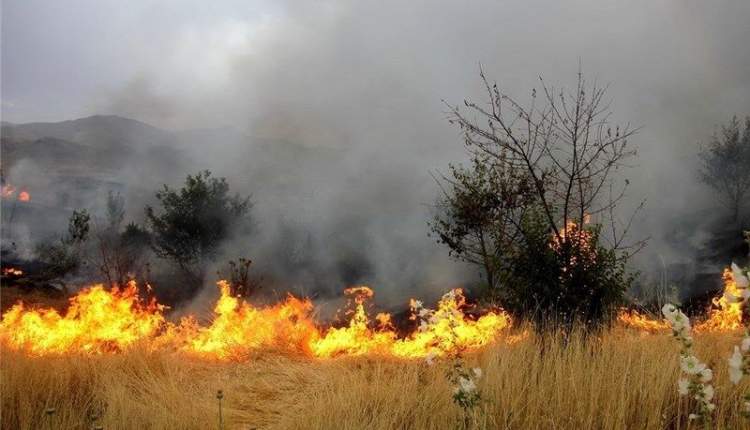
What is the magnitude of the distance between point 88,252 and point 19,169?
2809 centimetres

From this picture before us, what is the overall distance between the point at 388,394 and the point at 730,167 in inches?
1076

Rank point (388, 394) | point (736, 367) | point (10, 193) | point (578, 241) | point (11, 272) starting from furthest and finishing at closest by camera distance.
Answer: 1. point (10, 193)
2. point (11, 272)
3. point (578, 241)
4. point (388, 394)
5. point (736, 367)

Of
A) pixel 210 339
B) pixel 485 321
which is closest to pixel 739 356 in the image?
pixel 485 321

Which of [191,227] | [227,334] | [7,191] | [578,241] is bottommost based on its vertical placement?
[227,334]

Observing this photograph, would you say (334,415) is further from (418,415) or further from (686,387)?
(686,387)

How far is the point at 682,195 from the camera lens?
28.5 meters

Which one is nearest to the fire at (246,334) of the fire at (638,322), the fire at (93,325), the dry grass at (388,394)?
the fire at (93,325)

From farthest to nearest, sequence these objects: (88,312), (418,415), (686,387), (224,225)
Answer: (224,225)
(88,312)
(418,415)
(686,387)

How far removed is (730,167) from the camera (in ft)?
83.0

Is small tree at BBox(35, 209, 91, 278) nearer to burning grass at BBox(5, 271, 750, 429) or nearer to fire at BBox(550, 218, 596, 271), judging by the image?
burning grass at BBox(5, 271, 750, 429)

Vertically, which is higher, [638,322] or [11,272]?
[638,322]

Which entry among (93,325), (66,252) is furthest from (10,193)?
(93,325)

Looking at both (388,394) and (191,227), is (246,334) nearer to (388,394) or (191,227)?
(388,394)

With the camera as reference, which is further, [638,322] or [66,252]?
[66,252]
